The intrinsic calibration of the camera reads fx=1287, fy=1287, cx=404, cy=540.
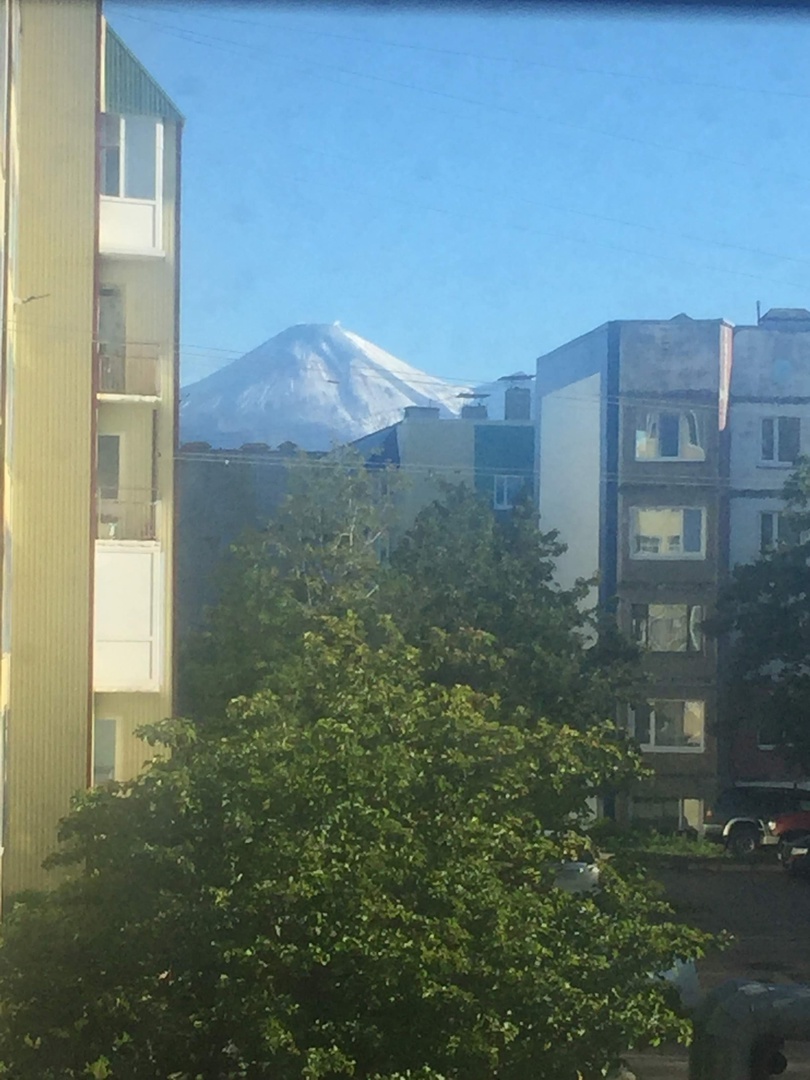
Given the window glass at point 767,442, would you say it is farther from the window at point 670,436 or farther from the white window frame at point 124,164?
the white window frame at point 124,164

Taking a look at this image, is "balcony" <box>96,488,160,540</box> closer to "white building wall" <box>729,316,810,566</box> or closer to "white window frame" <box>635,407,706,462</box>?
"white window frame" <box>635,407,706,462</box>

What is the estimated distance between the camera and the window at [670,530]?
3012 mm

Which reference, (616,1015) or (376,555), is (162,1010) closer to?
(616,1015)

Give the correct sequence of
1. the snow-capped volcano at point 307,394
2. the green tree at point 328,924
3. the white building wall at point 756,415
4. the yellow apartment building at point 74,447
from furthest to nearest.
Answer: the white building wall at point 756,415 → the snow-capped volcano at point 307,394 → the yellow apartment building at point 74,447 → the green tree at point 328,924

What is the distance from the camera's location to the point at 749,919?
9.65 feet

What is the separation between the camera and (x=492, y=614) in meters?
2.98

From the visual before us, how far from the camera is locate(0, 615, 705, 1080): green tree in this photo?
2.44 meters

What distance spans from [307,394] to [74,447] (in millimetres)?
525

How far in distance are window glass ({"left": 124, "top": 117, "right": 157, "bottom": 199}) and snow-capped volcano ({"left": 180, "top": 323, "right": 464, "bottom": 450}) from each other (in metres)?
0.44

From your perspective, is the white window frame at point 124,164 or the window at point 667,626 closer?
the white window frame at point 124,164

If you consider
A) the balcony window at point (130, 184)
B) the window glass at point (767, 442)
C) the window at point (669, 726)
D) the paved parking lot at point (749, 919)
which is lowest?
the paved parking lot at point (749, 919)

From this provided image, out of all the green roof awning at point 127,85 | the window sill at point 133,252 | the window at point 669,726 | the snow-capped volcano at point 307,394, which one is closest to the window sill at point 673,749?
the window at point 669,726

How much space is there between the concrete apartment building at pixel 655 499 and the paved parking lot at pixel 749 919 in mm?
160

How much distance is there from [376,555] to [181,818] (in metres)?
0.74
